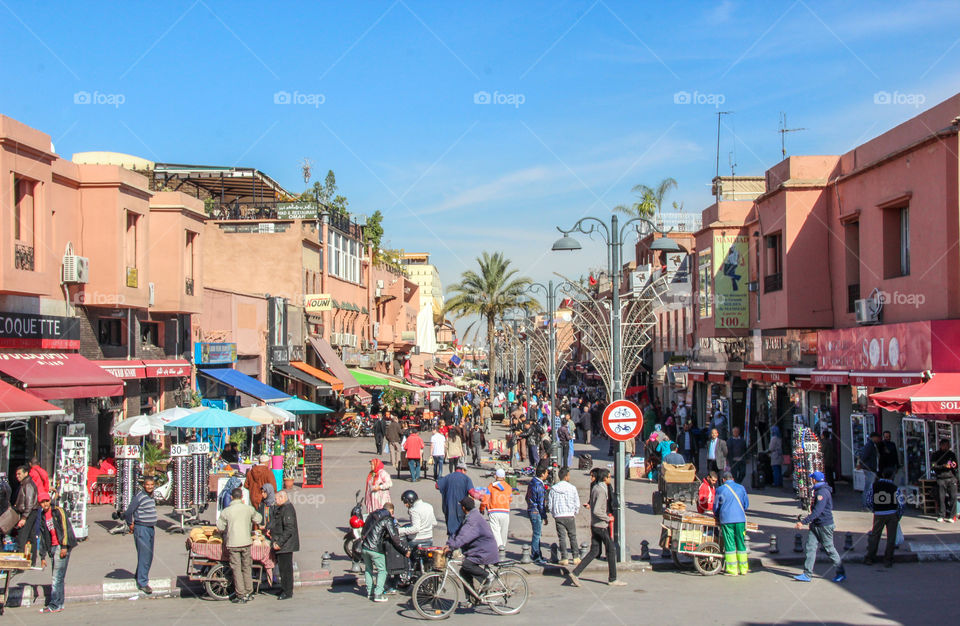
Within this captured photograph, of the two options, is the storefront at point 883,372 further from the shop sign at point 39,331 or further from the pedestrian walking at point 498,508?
the shop sign at point 39,331

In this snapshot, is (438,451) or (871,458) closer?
(871,458)

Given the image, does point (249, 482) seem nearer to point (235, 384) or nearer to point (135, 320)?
point (135, 320)

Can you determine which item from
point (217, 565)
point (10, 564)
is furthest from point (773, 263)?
point (10, 564)

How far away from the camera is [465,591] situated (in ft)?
36.8

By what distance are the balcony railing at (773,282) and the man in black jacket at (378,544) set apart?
644 inches

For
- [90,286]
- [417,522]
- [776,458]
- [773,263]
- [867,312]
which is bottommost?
[776,458]

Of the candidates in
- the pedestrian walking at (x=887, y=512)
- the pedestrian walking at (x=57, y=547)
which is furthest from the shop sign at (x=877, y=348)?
the pedestrian walking at (x=57, y=547)

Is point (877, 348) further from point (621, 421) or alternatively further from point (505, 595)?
point (505, 595)

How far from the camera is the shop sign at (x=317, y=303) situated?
37.4m

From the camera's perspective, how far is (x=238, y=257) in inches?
1502

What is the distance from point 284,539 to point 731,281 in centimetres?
2006

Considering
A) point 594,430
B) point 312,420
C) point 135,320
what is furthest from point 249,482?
point 594,430

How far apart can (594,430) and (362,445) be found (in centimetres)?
1247

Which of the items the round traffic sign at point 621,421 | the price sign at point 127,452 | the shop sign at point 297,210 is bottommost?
the price sign at point 127,452
